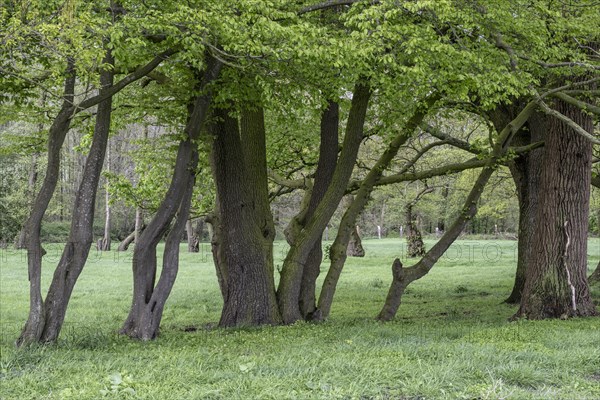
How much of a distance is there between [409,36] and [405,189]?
33.0 metres

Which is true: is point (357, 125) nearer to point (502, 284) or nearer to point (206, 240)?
point (502, 284)

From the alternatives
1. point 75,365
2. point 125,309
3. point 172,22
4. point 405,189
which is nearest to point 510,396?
point 75,365

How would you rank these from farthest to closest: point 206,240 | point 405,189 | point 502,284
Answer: point 206,240, point 405,189, point 502,284

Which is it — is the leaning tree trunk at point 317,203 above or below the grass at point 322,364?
above

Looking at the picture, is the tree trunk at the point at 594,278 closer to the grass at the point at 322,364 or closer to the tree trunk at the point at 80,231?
the grass at the point at 322,364

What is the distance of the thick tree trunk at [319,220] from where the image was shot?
1196cm

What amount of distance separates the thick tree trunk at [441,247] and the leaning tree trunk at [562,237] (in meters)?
0.85

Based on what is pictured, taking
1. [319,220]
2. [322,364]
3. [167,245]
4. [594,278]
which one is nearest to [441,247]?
[319,220]

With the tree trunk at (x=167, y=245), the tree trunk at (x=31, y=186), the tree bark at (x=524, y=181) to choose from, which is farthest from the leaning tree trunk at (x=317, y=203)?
the tree trunk at (x=31, y=186)

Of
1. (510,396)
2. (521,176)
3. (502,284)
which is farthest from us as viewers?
(502,284)

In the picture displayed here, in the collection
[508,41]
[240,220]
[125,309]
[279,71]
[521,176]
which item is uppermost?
[508,41]

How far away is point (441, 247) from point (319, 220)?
9.15 ft

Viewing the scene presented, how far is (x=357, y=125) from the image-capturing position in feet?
39.2

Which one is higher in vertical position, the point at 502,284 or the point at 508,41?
the point at 508,41
